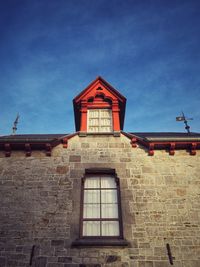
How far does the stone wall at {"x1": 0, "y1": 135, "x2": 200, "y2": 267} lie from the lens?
5.88m

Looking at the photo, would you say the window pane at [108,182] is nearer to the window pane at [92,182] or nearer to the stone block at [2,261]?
the window pane at [92,182]

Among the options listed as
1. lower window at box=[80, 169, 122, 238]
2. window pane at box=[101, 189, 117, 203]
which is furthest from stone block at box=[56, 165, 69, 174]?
window pane at box=[101, 189, 117, 203]

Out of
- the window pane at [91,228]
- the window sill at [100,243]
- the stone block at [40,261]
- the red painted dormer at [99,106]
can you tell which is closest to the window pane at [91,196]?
the window pane at [91,228]

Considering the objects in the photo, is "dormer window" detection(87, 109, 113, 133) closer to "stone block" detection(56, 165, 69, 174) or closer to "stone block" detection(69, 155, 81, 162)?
"stone block" detection(69, 155, 81, 162)

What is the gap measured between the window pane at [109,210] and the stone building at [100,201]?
0.03m

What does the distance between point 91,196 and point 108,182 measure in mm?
745

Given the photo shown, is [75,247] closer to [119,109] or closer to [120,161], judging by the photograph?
[120,161]

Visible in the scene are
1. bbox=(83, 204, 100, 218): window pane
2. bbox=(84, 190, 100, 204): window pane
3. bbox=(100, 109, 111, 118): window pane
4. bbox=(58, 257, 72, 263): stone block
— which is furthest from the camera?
bbox=(100, 109, 111, 118): window pane

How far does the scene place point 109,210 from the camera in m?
6.90

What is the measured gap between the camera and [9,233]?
20.4 ft

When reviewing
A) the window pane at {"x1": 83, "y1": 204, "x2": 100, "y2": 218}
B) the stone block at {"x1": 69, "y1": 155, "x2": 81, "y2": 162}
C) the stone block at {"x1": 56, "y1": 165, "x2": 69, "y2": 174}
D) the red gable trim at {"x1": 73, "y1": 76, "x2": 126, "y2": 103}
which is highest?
the red gable trim at {"x1": 73, "y1": 76, "x2": 126, "y2": 103}

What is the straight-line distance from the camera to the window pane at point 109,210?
268 inches

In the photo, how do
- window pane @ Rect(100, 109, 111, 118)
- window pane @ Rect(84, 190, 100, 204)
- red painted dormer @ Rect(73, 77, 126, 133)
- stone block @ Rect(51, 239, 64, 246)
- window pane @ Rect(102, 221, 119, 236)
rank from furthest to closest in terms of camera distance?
1. window pane @ Rect(100, 109, 111, 118)
2. red painted dormer @ Rect(73, 77, 126, 133)
3. window pane @ Rect(84, 190, 100, 204)
4. window pane @ Rect(102, 221, 119, 236)
5. stone block @ Rect(51, 239, 64, 246)

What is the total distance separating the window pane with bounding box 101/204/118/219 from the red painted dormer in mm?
3185
